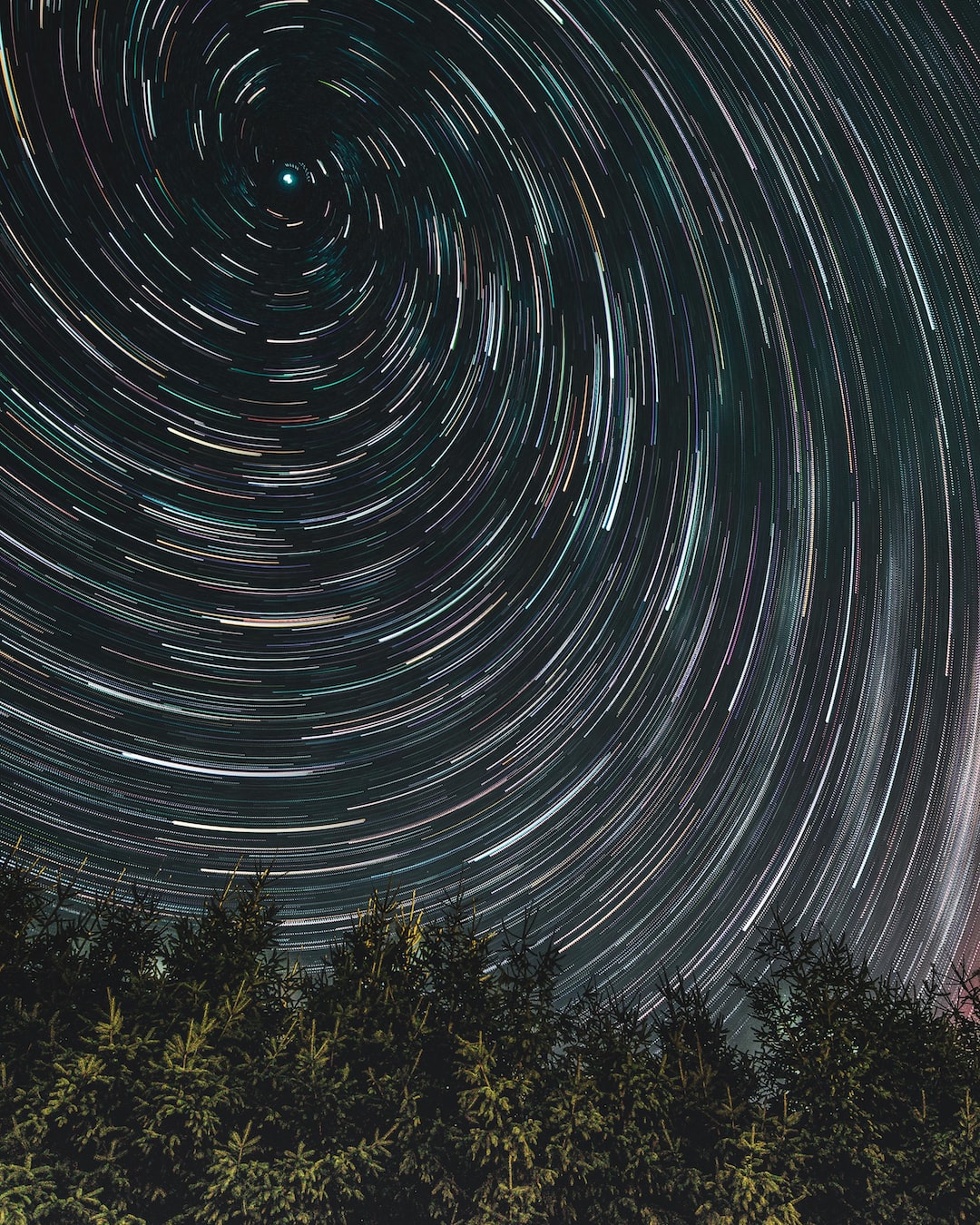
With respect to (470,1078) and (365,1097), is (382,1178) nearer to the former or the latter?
(365,1097)

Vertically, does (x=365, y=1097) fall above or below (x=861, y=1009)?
below

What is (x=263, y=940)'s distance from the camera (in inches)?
482

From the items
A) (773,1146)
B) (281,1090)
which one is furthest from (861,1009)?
(281,1090)

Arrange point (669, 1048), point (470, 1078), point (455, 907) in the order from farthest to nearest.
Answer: point (455, 907)
point (669, 1048)
point (470, 1078)

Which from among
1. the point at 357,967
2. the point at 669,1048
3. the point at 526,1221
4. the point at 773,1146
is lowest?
the point at 526,1221

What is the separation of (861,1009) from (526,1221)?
6192 mm

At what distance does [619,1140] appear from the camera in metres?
10.6

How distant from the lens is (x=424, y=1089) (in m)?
10.9

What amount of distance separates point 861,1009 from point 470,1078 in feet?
21.2

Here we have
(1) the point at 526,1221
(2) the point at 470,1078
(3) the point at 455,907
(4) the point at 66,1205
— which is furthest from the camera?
(3) the point at 455,907

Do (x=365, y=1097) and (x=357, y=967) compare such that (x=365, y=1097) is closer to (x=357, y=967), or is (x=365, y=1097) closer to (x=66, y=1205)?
(x=357, y=967)

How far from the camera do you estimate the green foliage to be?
9.40 meters

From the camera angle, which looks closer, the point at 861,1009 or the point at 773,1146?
the point at 773,1146

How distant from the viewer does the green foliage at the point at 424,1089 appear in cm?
940
